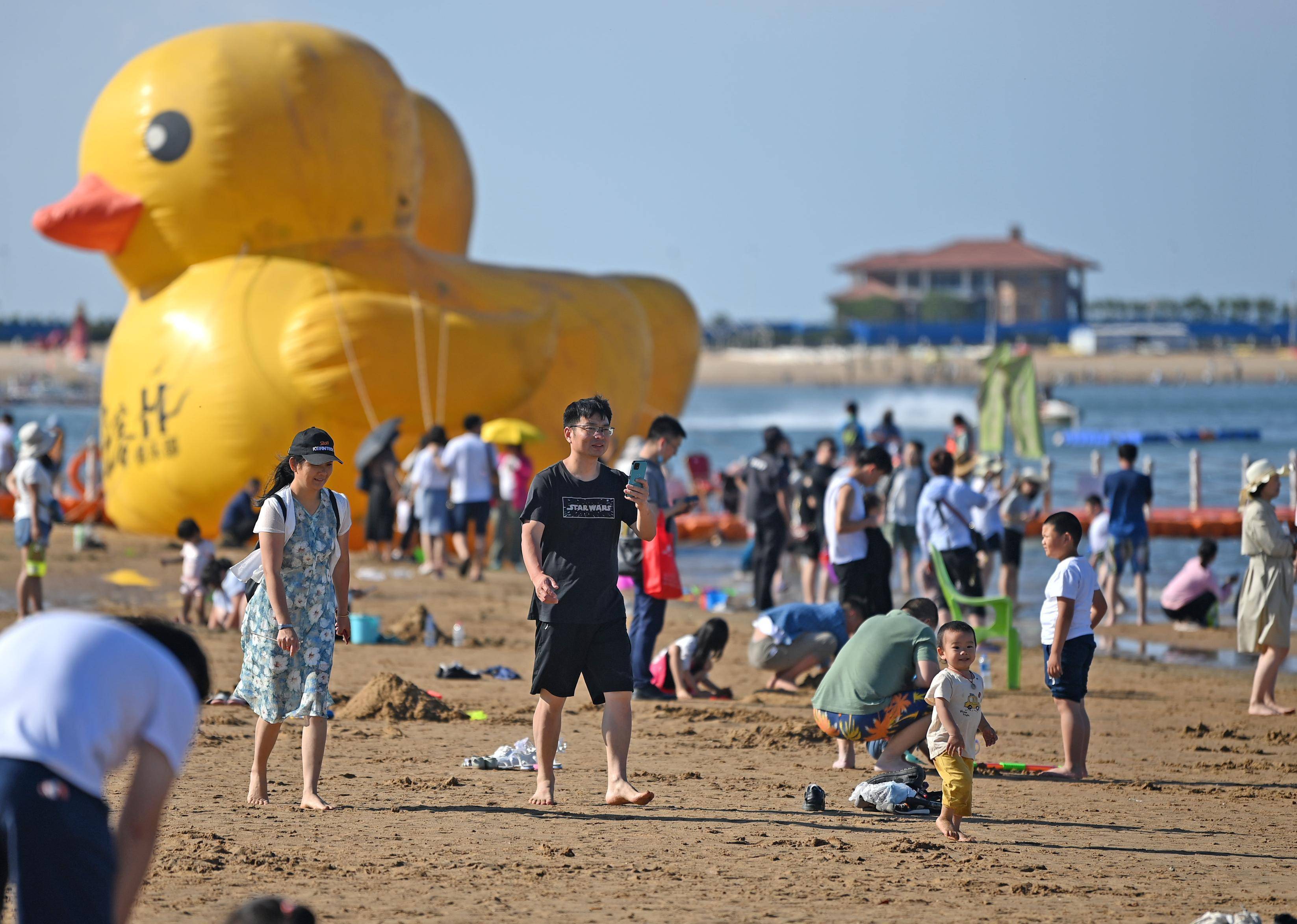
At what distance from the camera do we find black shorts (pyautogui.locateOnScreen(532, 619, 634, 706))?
605cm

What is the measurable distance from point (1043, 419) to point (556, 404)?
154 feet

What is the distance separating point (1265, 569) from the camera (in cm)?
866

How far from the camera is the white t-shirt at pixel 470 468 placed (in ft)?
47.0

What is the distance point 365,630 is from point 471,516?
12.3ft

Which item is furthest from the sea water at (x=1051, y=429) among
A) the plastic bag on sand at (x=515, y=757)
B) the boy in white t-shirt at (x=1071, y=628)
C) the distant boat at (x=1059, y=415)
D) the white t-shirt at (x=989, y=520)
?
the plastic bag on sand at (x=515, y=757)

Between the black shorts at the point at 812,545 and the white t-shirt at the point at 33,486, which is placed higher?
the white t-shirt at the point at 33,486

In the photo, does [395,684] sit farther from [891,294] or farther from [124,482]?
[891,294]

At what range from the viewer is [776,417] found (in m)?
79.5

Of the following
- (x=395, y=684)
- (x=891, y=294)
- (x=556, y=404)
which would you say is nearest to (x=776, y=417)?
(x=891, y=294)

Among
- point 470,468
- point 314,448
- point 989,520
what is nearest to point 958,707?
point 314,448

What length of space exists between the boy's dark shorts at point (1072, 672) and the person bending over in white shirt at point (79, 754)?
5059 millimetres

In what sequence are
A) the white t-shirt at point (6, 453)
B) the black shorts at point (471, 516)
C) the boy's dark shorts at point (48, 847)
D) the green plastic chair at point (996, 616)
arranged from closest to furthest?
1. the boy's dark shorts at point (48, 847)
2. the green plastic chair at point (996, 616)
3. the black shorts at point (471, 516)
4. the white t-shirt at point (6, 453)

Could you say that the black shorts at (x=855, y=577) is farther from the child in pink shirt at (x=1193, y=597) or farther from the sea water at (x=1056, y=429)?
the child in pink shirt at (x=1193, y=597)

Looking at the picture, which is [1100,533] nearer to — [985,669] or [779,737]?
[985,669]
